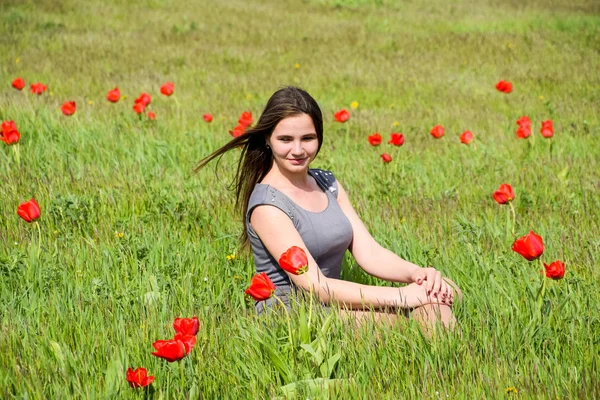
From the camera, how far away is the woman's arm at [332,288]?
2965 mm

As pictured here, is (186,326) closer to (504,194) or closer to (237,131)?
(504,194)

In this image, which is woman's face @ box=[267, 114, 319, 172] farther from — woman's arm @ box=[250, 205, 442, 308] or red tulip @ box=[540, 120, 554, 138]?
red tulip @ box=[540, 120, 554, 138]

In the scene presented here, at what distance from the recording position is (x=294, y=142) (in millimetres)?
3240

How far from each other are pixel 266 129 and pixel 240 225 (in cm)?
112

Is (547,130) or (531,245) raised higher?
(547,130)

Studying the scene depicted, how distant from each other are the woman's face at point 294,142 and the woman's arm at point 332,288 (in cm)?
29

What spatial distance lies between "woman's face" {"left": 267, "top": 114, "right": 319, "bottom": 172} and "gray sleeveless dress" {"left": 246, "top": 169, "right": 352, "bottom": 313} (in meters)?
0.15

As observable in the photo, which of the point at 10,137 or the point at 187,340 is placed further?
the point at 10,137

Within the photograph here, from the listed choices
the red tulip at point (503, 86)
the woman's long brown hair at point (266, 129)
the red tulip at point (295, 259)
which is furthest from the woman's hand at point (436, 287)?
the red tulip at point (503, 86)

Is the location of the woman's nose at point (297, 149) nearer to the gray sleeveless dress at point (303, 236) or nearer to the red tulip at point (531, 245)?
the gray sleeveless dress at point (303, 236)

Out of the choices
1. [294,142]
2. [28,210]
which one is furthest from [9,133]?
[294,142]

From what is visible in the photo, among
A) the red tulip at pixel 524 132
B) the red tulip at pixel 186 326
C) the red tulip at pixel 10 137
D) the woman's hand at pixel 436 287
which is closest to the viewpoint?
the red tulip at pixel 186 326

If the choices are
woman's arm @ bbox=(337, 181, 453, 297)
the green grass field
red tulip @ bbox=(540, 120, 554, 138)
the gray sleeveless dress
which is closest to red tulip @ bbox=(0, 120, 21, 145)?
the green grass field

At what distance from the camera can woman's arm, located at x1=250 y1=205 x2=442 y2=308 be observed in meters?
2.96
